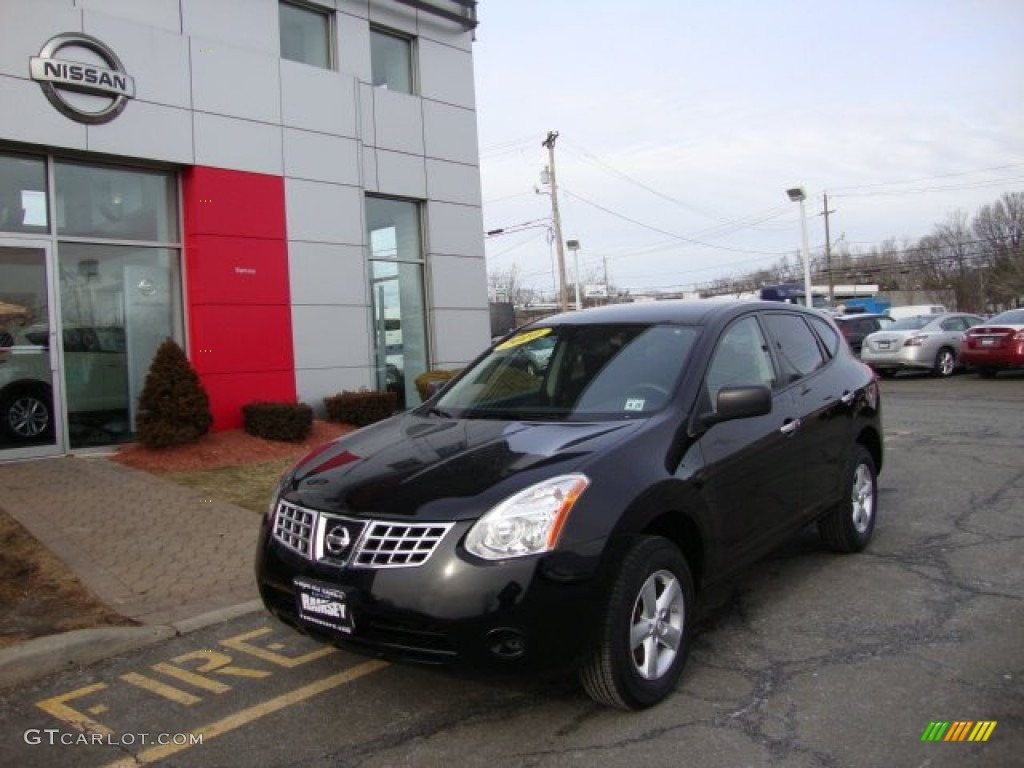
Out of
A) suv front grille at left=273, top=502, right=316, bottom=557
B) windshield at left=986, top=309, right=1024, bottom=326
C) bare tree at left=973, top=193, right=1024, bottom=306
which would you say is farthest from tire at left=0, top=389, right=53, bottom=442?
bare tree at left=973, top=193, right=1024, bottom=306

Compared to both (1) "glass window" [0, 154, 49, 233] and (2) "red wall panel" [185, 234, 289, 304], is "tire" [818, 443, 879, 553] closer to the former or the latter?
(2) "red wall panel" [185, 234, 289, 304]

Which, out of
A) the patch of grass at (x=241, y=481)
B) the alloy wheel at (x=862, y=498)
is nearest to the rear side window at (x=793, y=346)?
the alloy wheel at (x=862, y=498)

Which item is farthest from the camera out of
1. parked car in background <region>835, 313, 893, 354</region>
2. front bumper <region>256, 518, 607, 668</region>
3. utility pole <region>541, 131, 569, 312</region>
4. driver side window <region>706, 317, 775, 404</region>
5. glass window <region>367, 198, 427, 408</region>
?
utility pole <region>541, 131, 569, 312</region>

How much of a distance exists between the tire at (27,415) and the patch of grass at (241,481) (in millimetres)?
1952

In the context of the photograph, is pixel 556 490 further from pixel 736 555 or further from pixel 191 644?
Result: pixel 191 644

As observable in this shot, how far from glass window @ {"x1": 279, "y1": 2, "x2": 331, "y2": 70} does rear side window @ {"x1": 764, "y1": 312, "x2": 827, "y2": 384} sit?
966 cm

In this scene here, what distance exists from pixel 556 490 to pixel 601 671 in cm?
71

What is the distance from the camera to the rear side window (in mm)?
4926

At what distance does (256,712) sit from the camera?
11.8 ft

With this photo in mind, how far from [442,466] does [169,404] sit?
706 cm

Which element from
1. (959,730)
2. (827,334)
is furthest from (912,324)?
(959,730)

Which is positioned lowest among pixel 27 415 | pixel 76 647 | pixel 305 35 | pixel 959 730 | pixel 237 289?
pixel 959 730

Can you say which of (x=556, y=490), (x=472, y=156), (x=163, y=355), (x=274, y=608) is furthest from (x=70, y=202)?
(x=556, y=490)

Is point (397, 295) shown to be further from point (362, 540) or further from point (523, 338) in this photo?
point (362, 540)
